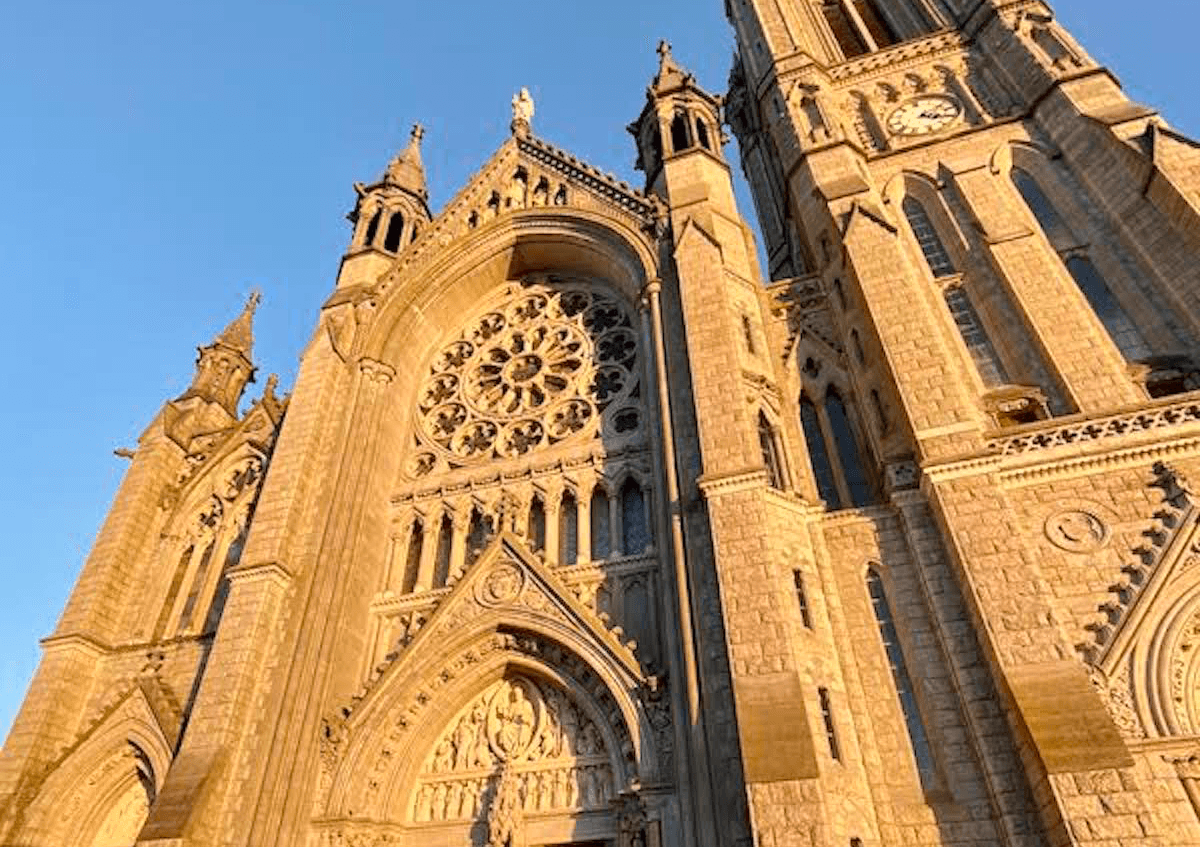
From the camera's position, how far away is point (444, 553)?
14.7 m

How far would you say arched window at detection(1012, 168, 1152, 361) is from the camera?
12.8m

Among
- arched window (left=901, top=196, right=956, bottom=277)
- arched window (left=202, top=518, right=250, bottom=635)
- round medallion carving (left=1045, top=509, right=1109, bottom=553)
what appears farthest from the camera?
arched window (left=901, top=196, right=956, bottom=277)

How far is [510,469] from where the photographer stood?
597 inches

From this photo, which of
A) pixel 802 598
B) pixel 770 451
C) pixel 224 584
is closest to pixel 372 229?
pixel 224 584

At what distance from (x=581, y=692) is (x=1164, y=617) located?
25.1ft

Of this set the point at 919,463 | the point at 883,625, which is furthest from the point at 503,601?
the point at 919,463

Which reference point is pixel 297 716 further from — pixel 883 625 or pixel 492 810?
pixel 883 625

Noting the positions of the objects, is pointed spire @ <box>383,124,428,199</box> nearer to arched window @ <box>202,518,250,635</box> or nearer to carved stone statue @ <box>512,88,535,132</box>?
carved stone statue @ <box>512,88,535,132</box>

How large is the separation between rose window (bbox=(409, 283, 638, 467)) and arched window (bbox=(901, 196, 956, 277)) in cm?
626

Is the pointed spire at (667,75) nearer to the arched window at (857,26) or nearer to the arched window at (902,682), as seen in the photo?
the arched window at (857,26)

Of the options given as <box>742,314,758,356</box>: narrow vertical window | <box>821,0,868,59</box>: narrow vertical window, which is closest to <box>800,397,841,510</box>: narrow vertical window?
<box>742,314,758,356</box>: narrow vertical window

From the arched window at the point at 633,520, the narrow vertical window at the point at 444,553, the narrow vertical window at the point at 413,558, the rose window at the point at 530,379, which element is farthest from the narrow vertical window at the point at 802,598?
the narrow vertical window at the point at 413,558

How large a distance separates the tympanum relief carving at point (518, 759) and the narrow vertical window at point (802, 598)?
11.9 feet

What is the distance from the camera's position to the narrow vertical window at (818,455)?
12812 millimetres
